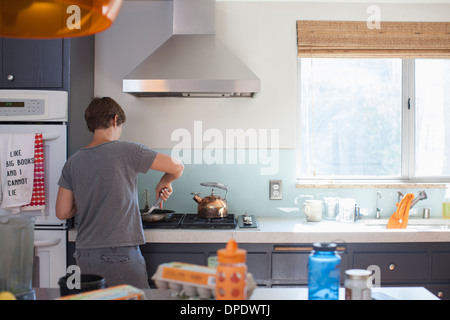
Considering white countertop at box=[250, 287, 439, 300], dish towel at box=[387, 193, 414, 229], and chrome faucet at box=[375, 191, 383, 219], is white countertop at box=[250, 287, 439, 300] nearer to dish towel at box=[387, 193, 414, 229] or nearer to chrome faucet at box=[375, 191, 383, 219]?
dish towel at box=[387, 193, 414, 229]

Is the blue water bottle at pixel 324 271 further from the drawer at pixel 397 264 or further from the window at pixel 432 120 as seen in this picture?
the window at pixel 432 120

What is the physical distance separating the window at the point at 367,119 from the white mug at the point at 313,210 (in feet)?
1.17

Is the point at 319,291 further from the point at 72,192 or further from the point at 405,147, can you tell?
the point at 405,147

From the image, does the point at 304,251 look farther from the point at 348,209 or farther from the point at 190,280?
the point at 190,280

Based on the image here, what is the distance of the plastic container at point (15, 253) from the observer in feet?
4.47

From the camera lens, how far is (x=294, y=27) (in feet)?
11.1

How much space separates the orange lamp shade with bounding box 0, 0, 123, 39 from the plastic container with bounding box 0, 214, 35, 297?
21.5 inches

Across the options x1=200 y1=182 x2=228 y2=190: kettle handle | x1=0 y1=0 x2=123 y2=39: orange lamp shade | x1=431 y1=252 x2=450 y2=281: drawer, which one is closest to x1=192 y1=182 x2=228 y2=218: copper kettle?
x1=200 y1=182 x2=228 y2=190: kettle handle

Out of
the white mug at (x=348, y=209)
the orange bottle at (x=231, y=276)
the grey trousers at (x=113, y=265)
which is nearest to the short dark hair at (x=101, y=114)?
the grey trousers at (x=113, y=265)

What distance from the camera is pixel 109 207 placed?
2127 millimetres

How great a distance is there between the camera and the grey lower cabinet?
106 inches

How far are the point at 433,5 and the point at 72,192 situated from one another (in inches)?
114

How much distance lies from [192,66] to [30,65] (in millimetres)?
976

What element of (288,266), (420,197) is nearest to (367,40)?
(420,197)
